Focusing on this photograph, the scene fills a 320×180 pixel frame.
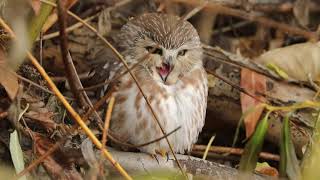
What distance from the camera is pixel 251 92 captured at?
4.14 metres

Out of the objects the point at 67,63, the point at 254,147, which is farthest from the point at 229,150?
the point at 67,63

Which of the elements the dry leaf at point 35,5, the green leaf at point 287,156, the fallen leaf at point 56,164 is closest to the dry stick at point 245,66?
the green leaf at point 287,156

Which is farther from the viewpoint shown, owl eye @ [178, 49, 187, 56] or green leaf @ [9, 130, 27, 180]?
owl eye @ [178, 49, 187, 56]

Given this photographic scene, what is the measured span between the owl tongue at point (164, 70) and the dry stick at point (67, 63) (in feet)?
2.04

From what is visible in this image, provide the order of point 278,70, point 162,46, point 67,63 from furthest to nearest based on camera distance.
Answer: point 278,70
point 162,46
point 67,63

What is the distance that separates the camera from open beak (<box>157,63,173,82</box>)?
363 cm

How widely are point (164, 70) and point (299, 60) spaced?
980 mm

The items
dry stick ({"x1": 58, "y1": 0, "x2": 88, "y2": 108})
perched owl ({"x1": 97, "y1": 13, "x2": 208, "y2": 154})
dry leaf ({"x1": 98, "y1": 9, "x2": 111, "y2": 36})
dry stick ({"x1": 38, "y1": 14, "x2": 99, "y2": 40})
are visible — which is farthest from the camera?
dry leaf ({"x1": 98, "y1": 9, "x2": 111, "y2": 36})

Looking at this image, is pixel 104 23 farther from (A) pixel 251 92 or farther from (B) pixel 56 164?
(B) pixel 56 164

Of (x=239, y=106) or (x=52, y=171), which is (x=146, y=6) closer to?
(x=239, y=106)

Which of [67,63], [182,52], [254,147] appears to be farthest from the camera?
[182,52]

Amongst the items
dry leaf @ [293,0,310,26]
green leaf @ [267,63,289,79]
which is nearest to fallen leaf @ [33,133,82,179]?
green leaf @ [267,63,289,79]

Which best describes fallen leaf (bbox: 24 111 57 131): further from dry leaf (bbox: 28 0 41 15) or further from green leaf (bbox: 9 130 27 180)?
dry leaf (bbox: 28 0 41 15)

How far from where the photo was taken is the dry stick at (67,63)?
8.32ft
